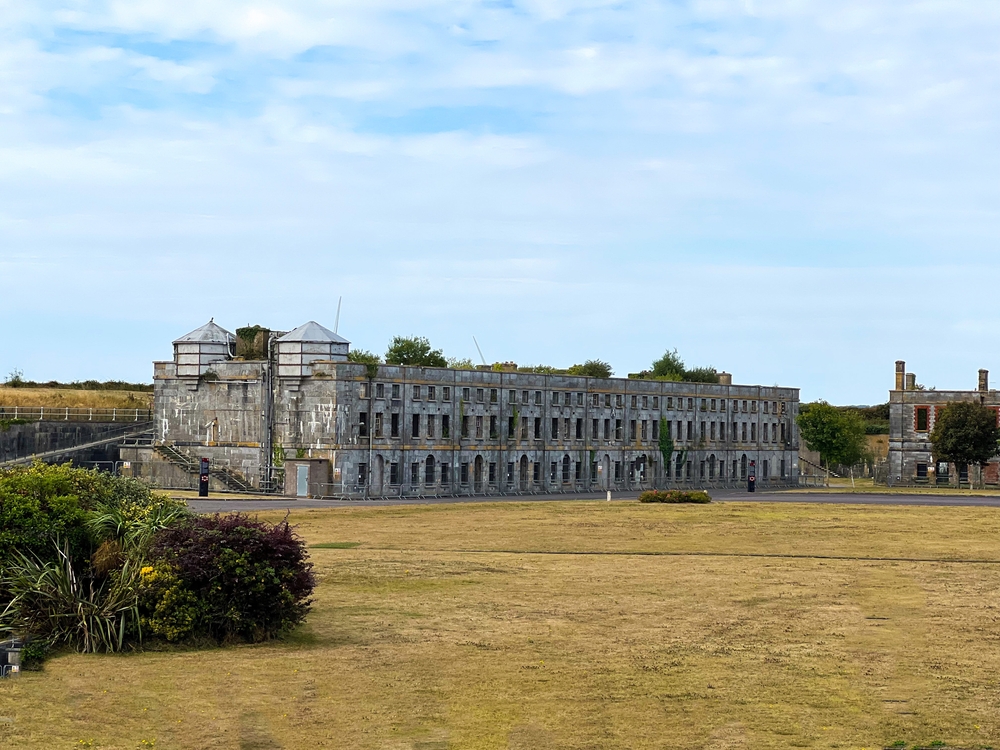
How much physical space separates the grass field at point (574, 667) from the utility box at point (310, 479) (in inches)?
1475

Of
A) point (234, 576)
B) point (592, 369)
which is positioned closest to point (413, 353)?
point (592, 369)

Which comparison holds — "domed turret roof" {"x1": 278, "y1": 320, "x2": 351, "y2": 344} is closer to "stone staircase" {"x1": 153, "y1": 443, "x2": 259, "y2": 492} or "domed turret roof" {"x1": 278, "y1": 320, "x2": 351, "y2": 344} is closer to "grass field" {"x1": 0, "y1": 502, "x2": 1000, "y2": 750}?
"stone staircase" {"x1": 153, "y1": 443, "x2": 259, "y2": 492}

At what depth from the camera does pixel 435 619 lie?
2692 cm

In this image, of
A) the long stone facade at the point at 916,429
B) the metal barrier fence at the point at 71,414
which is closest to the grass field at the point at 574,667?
the metal barrier fence at the point at 71,414

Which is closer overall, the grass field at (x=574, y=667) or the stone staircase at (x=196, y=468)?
the grass field at (x=574, y=667)

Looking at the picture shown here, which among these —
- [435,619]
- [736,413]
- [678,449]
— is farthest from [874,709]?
[736,413]

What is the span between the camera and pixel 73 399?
10762 cm

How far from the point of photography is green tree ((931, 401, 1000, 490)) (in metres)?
102

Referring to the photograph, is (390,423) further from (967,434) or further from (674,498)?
(967,434)

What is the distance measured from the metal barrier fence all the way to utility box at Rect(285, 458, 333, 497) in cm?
2123

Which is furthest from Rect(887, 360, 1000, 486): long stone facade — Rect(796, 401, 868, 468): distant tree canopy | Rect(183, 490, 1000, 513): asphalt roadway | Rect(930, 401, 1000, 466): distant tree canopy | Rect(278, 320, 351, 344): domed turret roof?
Rect(278, 320, 351, 344): domed turret roof

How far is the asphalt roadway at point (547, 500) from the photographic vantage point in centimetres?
6525

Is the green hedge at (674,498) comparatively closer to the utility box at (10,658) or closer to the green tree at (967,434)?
the green tree at (967,434)

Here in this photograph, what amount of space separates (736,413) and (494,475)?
3269 centimetres
